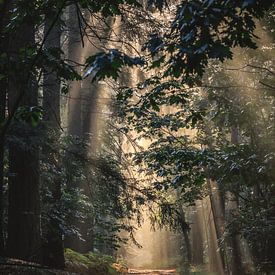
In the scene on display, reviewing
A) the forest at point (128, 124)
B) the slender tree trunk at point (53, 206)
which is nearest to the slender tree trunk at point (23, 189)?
the forest at point (128, 124)

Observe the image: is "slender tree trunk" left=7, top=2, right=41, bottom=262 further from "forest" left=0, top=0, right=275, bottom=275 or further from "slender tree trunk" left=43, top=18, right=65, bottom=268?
"slender tree trunk" left=43, top=18, right=65, bottom=268

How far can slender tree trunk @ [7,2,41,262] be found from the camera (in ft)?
22.9

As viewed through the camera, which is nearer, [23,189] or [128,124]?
[23,189]

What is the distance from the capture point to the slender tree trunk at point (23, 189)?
6.99 meters

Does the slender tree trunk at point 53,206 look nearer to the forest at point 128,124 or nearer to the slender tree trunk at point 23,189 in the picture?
the forest at point 128,124

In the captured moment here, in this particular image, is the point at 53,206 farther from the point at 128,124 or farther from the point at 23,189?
the point at 128,124

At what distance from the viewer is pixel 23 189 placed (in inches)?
288

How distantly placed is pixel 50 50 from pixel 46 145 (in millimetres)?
3341

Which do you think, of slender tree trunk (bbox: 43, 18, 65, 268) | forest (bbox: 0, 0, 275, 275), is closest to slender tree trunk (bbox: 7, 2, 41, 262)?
forest (bbox: 0, 0, 275, 275)

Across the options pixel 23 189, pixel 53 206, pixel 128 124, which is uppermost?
pixel 128 124

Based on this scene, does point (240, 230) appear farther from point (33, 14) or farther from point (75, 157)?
point (33, 14)

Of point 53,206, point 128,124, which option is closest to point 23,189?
point 53,206

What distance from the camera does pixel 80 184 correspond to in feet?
44.8

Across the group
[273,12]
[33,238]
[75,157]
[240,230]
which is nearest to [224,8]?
[273,12]
